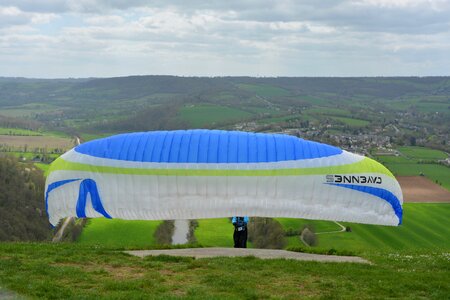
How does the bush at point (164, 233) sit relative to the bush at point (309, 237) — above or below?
below

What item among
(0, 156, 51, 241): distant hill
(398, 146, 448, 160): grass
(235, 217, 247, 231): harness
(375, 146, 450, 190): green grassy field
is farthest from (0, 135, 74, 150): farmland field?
(235, 217, 247, 231): harness

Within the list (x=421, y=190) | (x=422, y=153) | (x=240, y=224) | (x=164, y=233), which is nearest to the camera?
(x=240, y=224)

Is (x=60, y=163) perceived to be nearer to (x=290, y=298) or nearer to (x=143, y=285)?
(x=143, y=285)

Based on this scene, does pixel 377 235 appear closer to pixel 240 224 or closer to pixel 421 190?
pixel 421 190


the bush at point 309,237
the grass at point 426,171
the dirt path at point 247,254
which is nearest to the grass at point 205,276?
the dirt path at point 247,254

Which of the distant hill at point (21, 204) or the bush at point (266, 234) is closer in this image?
the bush at point (266, 234)

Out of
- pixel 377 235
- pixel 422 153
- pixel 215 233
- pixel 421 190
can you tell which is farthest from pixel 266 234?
pixel 422 153

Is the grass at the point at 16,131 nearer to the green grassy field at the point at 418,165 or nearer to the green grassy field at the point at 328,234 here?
the green grassy field at the point at 418,165
